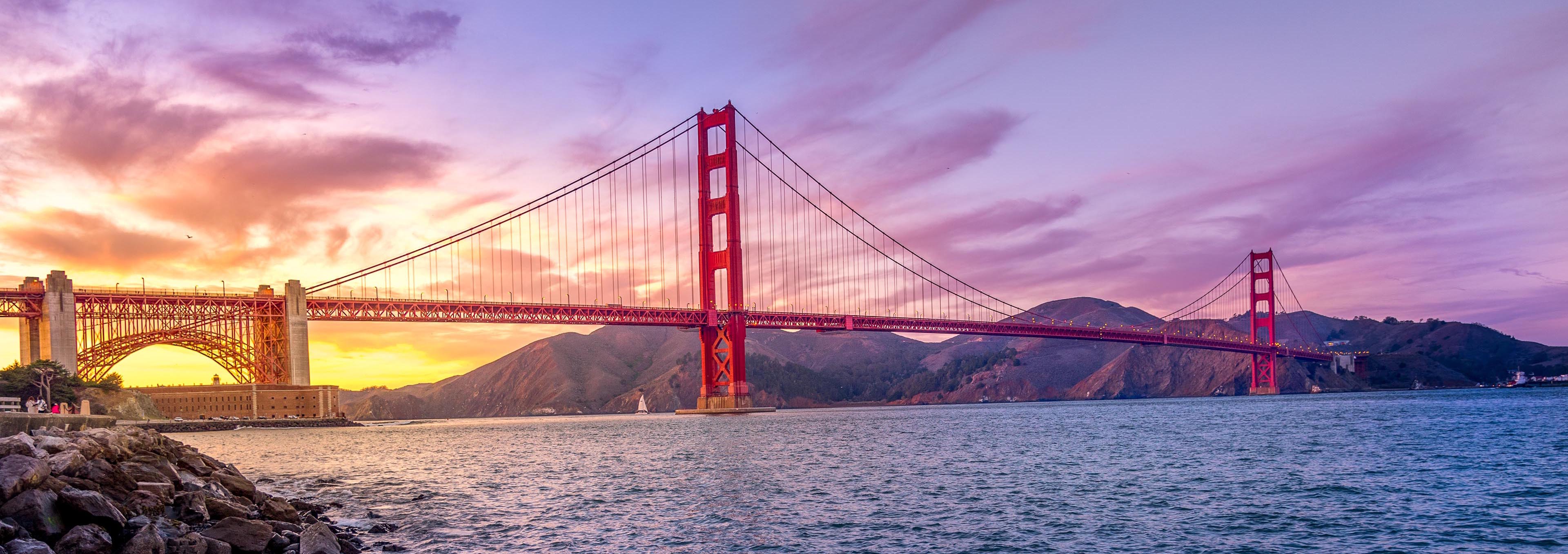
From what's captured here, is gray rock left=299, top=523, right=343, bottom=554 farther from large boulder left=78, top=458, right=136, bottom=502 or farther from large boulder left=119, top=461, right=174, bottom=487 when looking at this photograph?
large boulder left=119, top=461, right=174, bottom=487

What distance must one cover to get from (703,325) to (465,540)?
248ft

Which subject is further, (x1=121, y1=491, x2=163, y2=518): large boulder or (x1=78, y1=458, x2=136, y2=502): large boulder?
(x1=78, y1=458, x2=136, y2=502): large boulder

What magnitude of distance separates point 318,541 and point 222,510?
3.61 metres

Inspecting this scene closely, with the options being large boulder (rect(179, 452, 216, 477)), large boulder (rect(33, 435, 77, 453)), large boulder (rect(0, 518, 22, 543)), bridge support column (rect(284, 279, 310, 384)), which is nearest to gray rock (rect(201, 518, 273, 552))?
large boulder (rect(0, 518, 22, 543))

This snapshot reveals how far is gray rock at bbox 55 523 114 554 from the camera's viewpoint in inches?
585

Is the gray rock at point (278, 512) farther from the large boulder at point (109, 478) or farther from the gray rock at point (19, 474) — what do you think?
the gray rock at point (19, 474)

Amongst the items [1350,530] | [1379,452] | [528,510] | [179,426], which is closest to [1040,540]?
[1350,530]

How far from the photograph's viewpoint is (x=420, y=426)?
117625 millimetres

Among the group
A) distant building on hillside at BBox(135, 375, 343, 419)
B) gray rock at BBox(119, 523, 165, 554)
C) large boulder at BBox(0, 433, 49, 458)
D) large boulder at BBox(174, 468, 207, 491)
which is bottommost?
distant building on hillside at BBox(135, 375, 343, 419)

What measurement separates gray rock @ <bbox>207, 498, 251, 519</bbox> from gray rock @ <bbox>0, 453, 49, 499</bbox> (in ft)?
10.1

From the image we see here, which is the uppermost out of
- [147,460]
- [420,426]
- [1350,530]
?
[147,460]

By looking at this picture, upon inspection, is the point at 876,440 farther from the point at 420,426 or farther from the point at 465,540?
the point at 420,426

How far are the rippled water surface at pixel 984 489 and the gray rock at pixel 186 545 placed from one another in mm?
4339

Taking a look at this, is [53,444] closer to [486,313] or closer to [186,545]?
[186,545]
